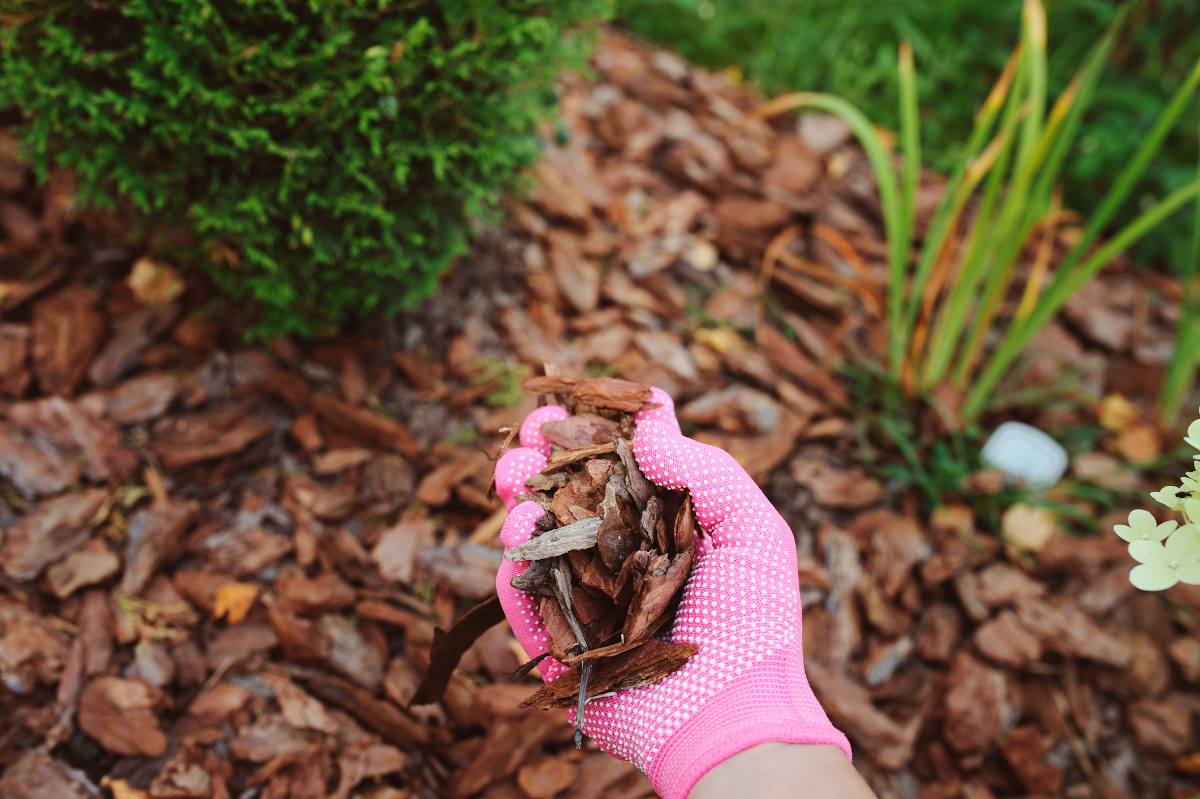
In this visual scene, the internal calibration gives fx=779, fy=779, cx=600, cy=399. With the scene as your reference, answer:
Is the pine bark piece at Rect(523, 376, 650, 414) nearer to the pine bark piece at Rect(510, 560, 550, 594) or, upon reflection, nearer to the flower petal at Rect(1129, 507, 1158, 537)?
the pine bark piece at Rect(510, 560, 550, 594)

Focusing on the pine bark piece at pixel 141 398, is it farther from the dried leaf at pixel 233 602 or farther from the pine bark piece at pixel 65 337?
the dried leaf at pixel 233 602

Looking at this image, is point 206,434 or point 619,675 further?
point 206,434

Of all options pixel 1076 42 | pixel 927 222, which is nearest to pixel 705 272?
pixel 927 222

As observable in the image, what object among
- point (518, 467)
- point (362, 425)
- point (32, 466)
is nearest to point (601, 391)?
point (518, 467)

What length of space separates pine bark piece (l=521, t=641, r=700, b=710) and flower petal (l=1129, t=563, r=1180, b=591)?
599 mm

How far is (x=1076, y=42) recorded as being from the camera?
125 inches

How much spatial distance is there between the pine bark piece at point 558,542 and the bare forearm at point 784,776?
380 mm

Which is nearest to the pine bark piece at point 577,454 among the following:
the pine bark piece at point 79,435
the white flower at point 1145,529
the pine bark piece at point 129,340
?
the white flower at point 1145,529

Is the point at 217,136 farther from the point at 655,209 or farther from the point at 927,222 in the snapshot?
the point at 927,222

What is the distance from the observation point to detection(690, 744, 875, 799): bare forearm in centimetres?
106

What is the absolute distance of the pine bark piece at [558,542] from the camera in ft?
3.93

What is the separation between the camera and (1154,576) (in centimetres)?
93

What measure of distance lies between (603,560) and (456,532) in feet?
2.72

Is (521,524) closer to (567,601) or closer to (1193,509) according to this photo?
(567,601)
